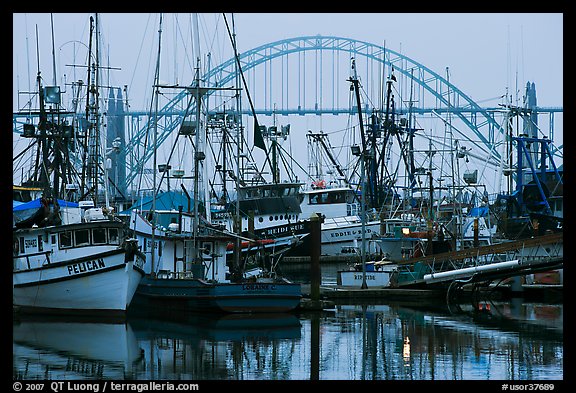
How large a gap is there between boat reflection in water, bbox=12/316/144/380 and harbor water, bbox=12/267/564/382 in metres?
0.03

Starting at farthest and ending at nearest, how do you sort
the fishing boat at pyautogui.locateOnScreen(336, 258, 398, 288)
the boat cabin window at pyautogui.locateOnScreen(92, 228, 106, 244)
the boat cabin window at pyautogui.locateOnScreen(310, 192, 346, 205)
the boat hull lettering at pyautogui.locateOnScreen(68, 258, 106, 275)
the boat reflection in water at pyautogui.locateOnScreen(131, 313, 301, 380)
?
the boat cabin window at pyautogui.locateOnScreen(310, 192, 346, 205) → the fishing boat at pyautogui.locateOnScreen(336, 258, 398, 288) → the boat cabin window at pyautogui.locateOnScreen(92, 228, 106, 244) → the boat hull lettering at pyautogui.locateOnScreen(68, 258, 106, 275) → the boat reflection in water at pyautogui.locateOnScreen(131, 313, 301, 380)

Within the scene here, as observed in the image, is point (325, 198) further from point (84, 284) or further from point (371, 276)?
point (84, 284)

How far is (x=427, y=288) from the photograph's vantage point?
40.9 metres

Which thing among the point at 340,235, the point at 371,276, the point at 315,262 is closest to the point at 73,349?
the point at 315,262

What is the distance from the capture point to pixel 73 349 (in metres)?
26.4

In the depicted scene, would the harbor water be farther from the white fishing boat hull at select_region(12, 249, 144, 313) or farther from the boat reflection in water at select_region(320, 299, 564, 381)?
the white fishing boat hull at select_region(12, 249, 144, 313)

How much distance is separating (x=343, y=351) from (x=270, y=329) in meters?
4.61

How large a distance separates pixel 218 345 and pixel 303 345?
87.4 inches

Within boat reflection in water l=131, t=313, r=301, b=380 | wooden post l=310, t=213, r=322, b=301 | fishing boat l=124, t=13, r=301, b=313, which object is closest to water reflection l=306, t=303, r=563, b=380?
wooden post l=310, t=213, r=322, b=301

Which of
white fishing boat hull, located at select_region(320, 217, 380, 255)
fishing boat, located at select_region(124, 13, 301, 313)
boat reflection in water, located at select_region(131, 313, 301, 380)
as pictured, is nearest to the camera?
boat reflection in water, located at select_region(131, 313, 301, 380)

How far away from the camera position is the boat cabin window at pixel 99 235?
1337 inches

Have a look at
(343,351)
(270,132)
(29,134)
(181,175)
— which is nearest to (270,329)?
(343,351)

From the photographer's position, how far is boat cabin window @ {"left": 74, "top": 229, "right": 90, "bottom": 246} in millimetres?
33969
